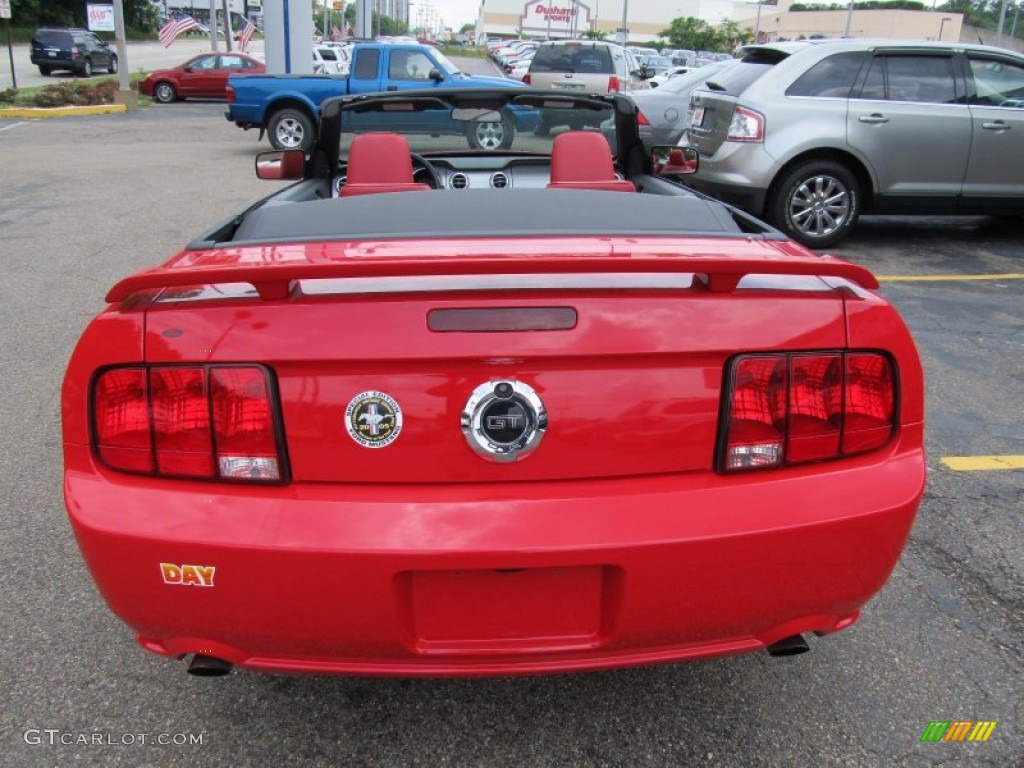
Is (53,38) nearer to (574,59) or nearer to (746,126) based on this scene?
(574,59)

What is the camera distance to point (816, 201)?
25.6 ft

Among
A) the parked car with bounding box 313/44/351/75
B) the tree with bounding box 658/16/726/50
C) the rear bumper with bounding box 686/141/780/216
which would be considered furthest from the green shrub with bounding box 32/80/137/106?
the tree with bounding box 658/16/726/50

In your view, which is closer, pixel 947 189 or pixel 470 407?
pixel 470 407

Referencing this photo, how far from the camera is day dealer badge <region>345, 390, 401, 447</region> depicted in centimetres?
176

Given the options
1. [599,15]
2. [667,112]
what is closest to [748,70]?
[667,112]

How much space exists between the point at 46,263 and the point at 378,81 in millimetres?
8279

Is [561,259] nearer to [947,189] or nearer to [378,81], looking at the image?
[947,189]

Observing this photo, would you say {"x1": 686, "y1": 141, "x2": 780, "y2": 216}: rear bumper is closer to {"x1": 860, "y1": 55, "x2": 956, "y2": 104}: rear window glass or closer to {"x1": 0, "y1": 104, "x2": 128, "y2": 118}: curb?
{"x1": 860, "y1": 55, "x2": 956, "y2": 104}: rear window glass

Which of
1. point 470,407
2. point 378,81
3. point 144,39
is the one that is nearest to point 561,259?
point 470,407

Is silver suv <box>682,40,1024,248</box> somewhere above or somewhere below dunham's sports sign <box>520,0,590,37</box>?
below

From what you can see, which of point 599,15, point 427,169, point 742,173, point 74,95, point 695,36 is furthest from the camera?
point 599,15

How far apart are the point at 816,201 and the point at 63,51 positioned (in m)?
35.0

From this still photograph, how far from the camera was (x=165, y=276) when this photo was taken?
1.78 m

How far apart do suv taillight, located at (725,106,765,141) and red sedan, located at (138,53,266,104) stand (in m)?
20.7
